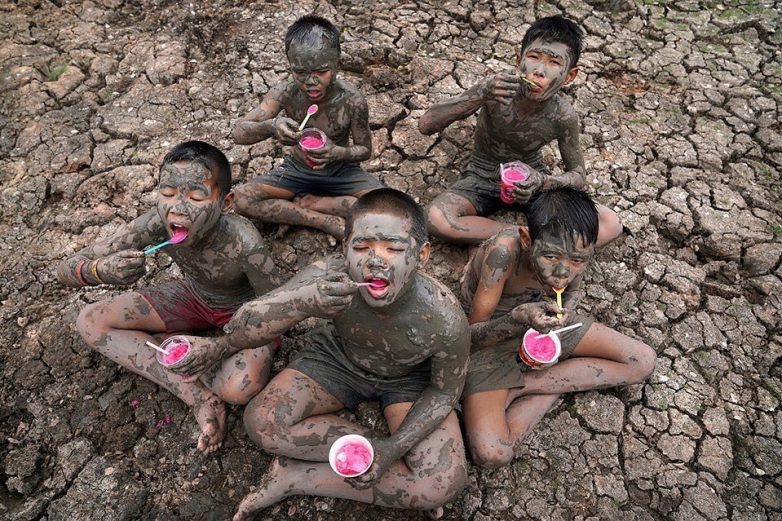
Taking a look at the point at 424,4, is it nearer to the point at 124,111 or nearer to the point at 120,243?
the point at 124,111

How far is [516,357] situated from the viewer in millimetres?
2807

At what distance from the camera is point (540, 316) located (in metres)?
2.35

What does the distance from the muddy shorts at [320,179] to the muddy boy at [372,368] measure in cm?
104

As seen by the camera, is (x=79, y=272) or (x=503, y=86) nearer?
(x=79, y=272)

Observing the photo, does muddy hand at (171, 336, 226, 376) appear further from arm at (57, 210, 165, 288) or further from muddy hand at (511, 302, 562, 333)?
muddy hand at (511, 302, 562, 333)

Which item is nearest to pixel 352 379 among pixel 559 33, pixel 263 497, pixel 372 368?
pixel 372 368

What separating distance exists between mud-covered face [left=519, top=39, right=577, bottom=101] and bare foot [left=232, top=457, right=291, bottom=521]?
7.27 feet

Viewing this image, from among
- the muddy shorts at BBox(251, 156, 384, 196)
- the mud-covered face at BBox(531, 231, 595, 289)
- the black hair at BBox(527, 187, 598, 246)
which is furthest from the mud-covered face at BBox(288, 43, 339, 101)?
the mud-covered face at BBox(531, 231, 595, 289)

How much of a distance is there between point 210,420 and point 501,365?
1.32 meters

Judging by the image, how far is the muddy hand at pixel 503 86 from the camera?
9.60 ft

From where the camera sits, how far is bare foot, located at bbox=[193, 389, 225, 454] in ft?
8.36

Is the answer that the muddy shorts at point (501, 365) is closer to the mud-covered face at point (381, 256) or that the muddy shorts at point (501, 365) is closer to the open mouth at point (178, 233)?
the mud-covered face at point (381, 256)

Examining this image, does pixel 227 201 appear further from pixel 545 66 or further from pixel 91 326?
pixel 545 66

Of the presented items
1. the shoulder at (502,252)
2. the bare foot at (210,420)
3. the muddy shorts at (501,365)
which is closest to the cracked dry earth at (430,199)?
the bare foot at (210,420)
